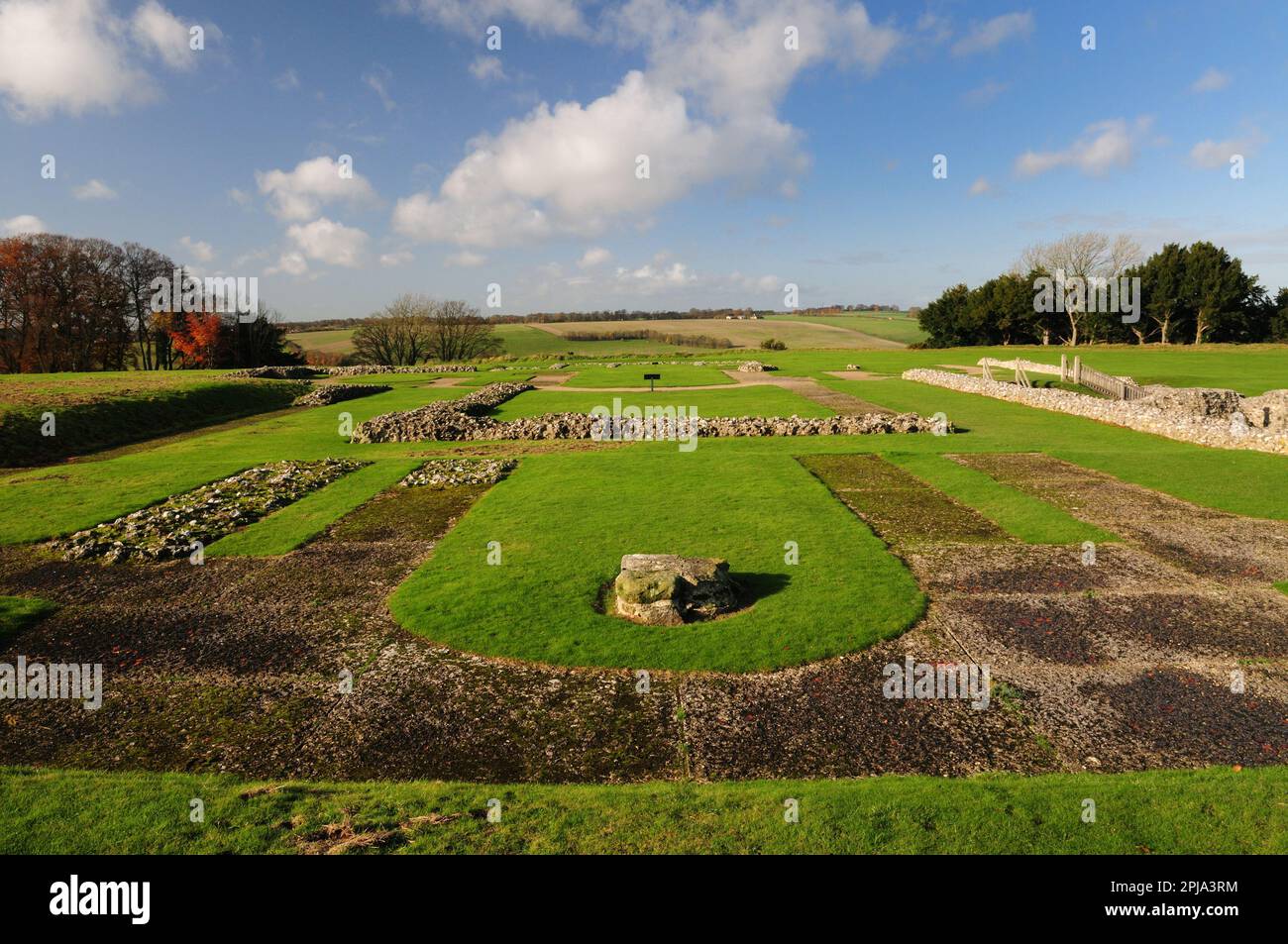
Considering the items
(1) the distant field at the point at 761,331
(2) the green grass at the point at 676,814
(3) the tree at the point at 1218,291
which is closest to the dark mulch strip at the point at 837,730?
(2) the green grass at the point at 676,814

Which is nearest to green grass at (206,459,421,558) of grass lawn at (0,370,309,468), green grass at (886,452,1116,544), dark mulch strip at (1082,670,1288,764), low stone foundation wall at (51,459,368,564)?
low stone foundation wall at (51,459,368,564)

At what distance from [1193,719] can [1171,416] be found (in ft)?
83.0

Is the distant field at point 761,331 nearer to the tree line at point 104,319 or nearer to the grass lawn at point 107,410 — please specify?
the tree line at point 104,319

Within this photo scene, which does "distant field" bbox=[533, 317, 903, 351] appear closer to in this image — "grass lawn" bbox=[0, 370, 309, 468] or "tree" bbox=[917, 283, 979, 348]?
"tree" bbox=[917, 283, 979, 348]

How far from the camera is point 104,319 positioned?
220 feet

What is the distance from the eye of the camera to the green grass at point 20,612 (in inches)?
428

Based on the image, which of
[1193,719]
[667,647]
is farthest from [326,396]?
[1193,719]

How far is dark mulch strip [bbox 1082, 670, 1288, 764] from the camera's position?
729 cm

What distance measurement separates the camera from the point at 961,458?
2377 cm

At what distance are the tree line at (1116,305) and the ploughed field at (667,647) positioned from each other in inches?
2790

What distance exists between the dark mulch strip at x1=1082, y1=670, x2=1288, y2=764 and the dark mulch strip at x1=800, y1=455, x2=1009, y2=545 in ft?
20.6
